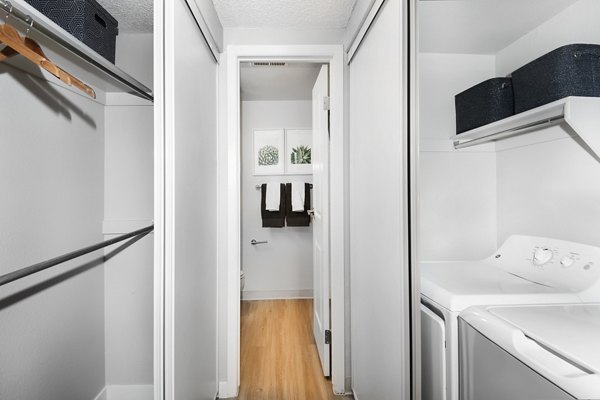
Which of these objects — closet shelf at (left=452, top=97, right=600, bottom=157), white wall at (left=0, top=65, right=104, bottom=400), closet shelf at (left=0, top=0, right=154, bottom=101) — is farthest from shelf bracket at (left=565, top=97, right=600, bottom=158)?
white wall at (left=0, top=65, right=104, bottom=400)

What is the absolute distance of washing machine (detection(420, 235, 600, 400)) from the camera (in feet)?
3.30

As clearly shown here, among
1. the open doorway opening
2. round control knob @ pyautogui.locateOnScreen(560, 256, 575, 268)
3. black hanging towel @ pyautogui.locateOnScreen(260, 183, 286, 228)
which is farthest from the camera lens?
black hanging towel @ pyautogui.locateOnScreen(260, 183, 286, 228)

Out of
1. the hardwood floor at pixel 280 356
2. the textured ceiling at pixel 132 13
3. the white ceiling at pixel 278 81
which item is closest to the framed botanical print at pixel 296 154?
the white ceiling at pixel 278 81

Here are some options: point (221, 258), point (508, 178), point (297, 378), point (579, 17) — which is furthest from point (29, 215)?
point (579, 17)

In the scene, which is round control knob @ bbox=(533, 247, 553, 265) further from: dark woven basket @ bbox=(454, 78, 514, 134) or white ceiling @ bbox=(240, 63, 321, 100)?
white ceiling @ bbox=(240, 63, 321, 100)

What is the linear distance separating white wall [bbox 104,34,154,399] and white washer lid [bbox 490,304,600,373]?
1.80 meters

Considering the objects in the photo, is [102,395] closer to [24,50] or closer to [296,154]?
[24,50]

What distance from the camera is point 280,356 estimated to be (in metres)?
2.34

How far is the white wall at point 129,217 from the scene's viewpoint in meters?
1.77

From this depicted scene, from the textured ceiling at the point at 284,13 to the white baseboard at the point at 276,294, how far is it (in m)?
2.74

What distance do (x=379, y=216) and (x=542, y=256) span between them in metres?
0.68

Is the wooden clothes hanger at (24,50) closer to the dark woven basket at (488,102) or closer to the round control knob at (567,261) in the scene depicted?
the dark woven basket at (488,102)

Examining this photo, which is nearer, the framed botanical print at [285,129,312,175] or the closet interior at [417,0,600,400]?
the closet interior at [417,0,600,400]

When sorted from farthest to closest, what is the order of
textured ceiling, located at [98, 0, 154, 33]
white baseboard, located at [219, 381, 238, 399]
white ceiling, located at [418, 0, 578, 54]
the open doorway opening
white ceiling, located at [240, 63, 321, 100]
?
the open doorway opening < white ceiling, located at [240, 63, 321, 100] < white baseboard, located at [219, 381, 238, 399] < textured ceiling, located at [98, 0, 154, 33] < white ceiling, located at [418, 0, 578, 54]
